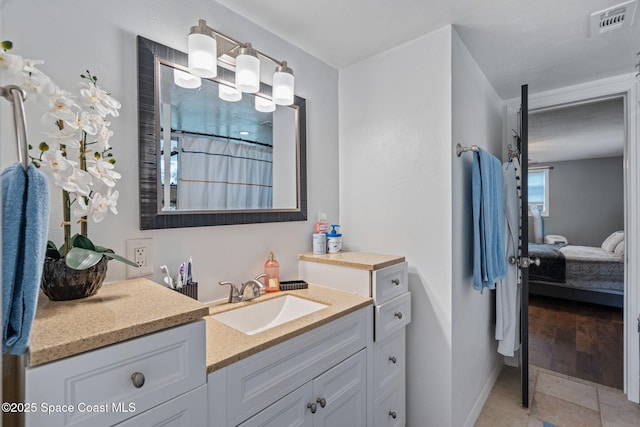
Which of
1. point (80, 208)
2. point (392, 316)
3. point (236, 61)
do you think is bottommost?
point (392, 316)

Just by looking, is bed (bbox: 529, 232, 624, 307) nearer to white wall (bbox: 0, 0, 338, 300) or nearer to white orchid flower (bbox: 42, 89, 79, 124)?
white wall (bbox: 0, 0, 338, 300)

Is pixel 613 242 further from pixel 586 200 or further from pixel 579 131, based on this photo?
pixel 579 131

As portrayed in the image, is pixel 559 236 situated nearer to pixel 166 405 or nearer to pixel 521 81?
pixel 521 81

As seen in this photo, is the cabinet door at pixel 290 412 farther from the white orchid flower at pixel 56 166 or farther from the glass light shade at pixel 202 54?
the glass light shade at pixel 202 54

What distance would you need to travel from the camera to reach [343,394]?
121 cm

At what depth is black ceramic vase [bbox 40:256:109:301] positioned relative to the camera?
82 centimetres

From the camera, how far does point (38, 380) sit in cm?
58

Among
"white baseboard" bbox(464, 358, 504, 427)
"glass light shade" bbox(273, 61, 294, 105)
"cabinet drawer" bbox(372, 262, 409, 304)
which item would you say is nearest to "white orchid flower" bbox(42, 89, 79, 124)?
"glass light shade" bbox(273, 61, 294, 105)

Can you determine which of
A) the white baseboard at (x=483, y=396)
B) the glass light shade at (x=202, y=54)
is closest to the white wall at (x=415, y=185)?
the white baseboard at (x=483, y=396)

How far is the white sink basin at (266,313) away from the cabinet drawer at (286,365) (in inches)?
7.0

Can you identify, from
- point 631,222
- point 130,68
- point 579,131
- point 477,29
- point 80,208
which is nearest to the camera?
point 80,208

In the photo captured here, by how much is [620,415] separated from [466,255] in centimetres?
143

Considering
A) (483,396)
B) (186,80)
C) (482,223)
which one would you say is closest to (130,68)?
(186,80)

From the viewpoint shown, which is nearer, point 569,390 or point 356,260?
point 356,260
